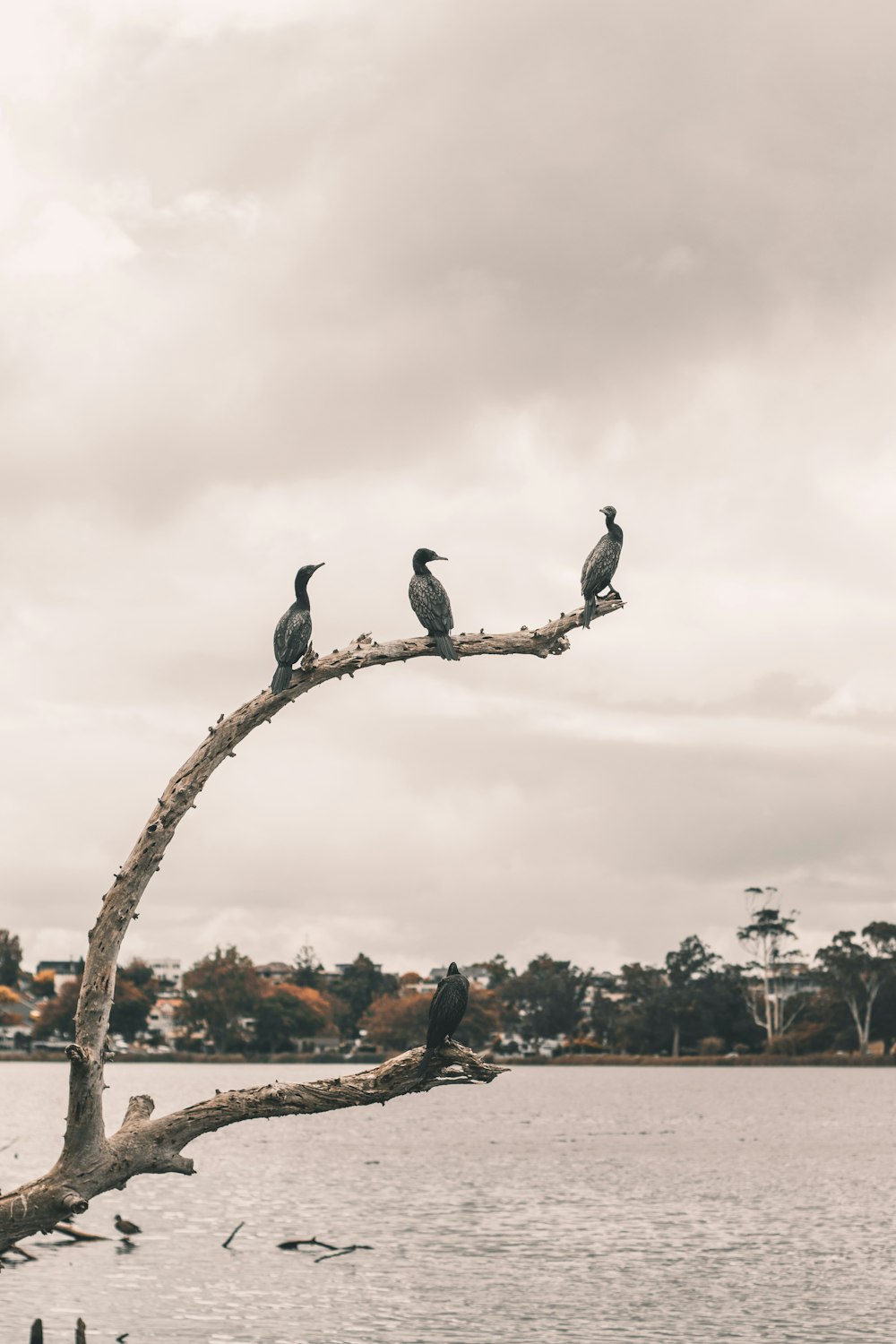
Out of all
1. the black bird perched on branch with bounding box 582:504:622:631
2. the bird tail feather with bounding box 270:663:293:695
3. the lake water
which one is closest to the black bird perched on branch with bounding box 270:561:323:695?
the bird tail feather with bounding box 270:663:293:695

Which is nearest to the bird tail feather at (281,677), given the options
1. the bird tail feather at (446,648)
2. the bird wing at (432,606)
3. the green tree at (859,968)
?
the bird tail feather at (446,648)

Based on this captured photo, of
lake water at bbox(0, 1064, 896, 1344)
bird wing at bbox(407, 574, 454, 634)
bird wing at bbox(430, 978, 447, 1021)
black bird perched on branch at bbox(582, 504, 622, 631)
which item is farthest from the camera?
lake water at bbox(0, 1064, 896, 1344)

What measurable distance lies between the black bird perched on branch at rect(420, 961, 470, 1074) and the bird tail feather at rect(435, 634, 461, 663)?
256cm

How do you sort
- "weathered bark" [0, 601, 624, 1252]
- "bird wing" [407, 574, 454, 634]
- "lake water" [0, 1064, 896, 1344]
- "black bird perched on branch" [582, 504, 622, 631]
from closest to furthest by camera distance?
"weathered bark" [0, 601, 624, 1252]
"bird wing" [407, 574, 454, 634]
"black bird perched on branch" [582, 504, 622, 631]
"lake water" [0, 1064, 896, 1344]

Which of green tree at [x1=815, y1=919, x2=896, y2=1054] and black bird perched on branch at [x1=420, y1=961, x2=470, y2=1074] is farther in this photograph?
green tree at [x1=815, y1=919, x2=896, y2=1054]

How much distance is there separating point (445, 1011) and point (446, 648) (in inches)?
114

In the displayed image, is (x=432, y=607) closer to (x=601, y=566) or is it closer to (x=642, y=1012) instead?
(x=601, y=566)

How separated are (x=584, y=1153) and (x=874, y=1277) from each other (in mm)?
43241

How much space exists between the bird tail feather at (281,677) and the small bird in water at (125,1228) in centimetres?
3852

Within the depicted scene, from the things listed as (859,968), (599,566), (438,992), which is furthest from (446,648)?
(859,968)

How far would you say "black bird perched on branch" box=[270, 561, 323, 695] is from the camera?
37.8 feet

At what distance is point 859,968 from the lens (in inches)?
6422

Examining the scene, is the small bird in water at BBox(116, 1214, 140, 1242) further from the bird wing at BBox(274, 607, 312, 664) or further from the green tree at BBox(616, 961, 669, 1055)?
the green tree at BBox(616, 961, 669, 1055)

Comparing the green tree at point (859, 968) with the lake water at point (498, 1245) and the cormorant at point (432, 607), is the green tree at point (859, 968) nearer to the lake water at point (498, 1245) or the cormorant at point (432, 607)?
the lake water at point (498, 1245)
